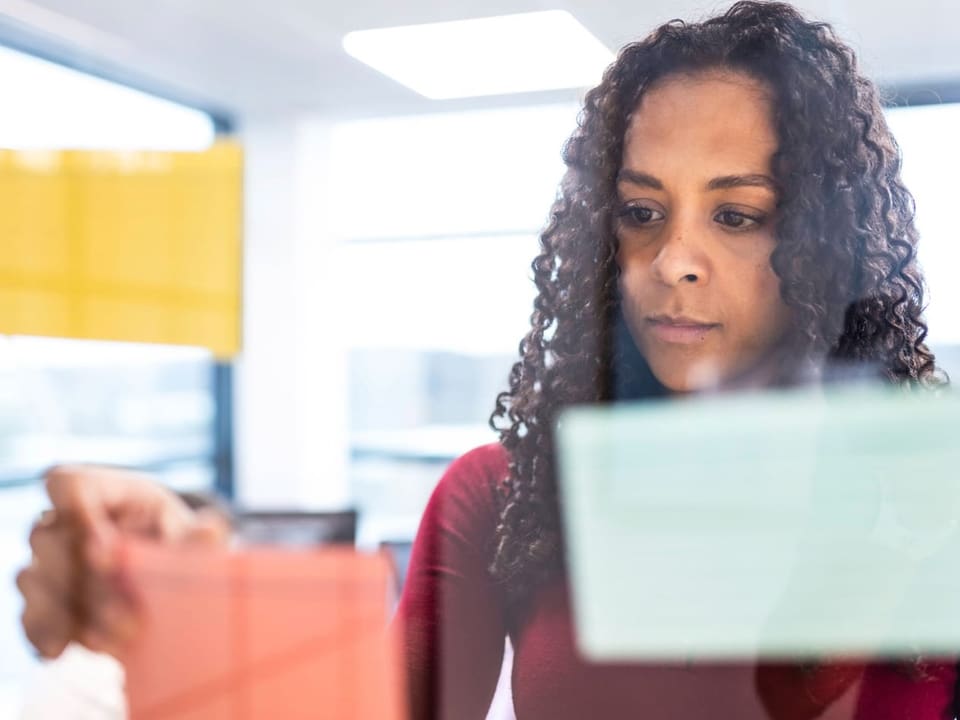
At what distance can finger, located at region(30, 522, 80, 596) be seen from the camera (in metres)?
0.54

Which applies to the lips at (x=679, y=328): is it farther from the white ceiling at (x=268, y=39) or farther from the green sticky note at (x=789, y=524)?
the white ceiling at (x=268, y=39)

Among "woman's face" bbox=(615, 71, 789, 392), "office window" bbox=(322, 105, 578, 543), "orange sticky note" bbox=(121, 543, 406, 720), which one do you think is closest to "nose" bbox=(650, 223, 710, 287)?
"woman's face" bbox=(615, 71, 789, 392)

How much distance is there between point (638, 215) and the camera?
1.75ft

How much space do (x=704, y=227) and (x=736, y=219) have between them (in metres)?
0.02

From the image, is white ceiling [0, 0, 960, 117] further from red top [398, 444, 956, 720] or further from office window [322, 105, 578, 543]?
red top [398, 444, 956, 720]

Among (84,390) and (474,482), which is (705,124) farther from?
(84,390)

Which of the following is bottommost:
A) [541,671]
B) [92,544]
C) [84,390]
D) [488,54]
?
[541,671]

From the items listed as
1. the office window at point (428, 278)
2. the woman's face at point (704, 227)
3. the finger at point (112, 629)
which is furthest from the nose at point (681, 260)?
the finger at point (112, 629)

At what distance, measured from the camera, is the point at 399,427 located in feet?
1.94

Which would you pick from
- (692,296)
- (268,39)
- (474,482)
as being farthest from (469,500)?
(268,39)

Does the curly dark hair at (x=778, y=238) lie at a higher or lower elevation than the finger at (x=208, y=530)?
higher

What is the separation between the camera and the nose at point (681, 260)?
50 cm

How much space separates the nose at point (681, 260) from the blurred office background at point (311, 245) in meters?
0.11

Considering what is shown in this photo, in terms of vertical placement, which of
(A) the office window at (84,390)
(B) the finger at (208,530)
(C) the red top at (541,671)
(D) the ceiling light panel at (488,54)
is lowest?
(C) the red top at (541,671)
